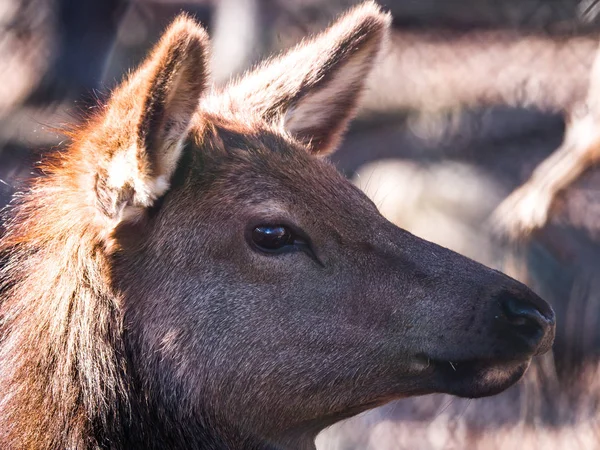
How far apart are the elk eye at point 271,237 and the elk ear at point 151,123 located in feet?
1.20

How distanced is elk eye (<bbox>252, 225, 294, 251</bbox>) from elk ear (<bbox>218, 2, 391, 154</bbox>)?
791 millimetres

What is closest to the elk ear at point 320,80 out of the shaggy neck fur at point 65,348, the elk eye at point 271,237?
the elk eye at point 271,237

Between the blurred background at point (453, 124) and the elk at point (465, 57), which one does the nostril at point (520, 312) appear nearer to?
the blurred background at point (453, 124)

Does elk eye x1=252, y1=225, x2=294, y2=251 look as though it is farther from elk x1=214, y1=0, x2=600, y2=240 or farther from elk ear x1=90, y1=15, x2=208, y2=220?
elk x1=214, y1=0, x2=600, y2=240

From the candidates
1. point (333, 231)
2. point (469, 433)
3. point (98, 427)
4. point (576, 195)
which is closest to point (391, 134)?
point (576, 195)

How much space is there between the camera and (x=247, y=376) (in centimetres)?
332

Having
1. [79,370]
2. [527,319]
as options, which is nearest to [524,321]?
[527,319]

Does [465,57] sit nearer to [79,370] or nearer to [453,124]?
[453,124]

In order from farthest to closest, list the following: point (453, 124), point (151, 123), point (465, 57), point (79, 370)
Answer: point (465, 57) < point (453, 124) < point (79, 370) < point (151, 123)

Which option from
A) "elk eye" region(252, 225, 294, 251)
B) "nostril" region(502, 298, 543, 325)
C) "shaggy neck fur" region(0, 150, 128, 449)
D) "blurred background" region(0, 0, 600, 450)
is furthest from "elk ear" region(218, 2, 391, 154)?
"blurred background" region(0, 0, 600, 450)

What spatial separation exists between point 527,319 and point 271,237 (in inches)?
36.1

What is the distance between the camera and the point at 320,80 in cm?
416

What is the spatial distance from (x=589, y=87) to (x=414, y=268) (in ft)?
13.8

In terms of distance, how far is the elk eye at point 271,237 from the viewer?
132 inches
